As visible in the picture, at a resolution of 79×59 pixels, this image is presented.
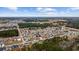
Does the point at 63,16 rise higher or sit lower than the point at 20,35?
higher
